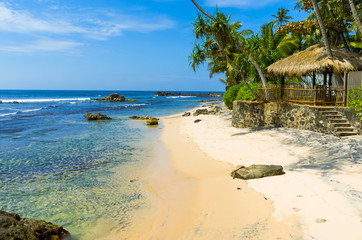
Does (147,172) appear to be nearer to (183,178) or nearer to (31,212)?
(183,178)

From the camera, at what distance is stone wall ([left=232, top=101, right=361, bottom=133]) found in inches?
466

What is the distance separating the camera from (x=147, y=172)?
9.23m

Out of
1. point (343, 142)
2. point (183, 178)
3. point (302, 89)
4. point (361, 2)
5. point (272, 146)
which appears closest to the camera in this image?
point (183, 178)

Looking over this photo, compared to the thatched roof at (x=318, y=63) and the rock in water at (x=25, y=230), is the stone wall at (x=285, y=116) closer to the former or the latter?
the thatched roof at (x=318, y=63)

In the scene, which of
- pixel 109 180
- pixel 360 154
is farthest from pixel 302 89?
pixel 109 180

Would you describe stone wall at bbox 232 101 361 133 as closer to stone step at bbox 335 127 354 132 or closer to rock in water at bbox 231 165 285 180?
stone step at bbox 335 127 354 132

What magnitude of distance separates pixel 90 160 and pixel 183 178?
16.3 ft

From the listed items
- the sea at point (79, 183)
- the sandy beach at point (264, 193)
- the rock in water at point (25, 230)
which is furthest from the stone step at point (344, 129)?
the rock in water at point (25, 230)

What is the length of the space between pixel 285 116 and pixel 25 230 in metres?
13.3

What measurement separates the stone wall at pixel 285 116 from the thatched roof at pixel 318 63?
6.88 ft

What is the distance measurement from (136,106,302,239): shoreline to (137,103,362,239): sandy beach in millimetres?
16

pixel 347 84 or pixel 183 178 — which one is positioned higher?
pixel 347 84

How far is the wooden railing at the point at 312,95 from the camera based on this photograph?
42.1 feet

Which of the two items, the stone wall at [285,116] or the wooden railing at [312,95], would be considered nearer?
the stone wall at [285,116]
